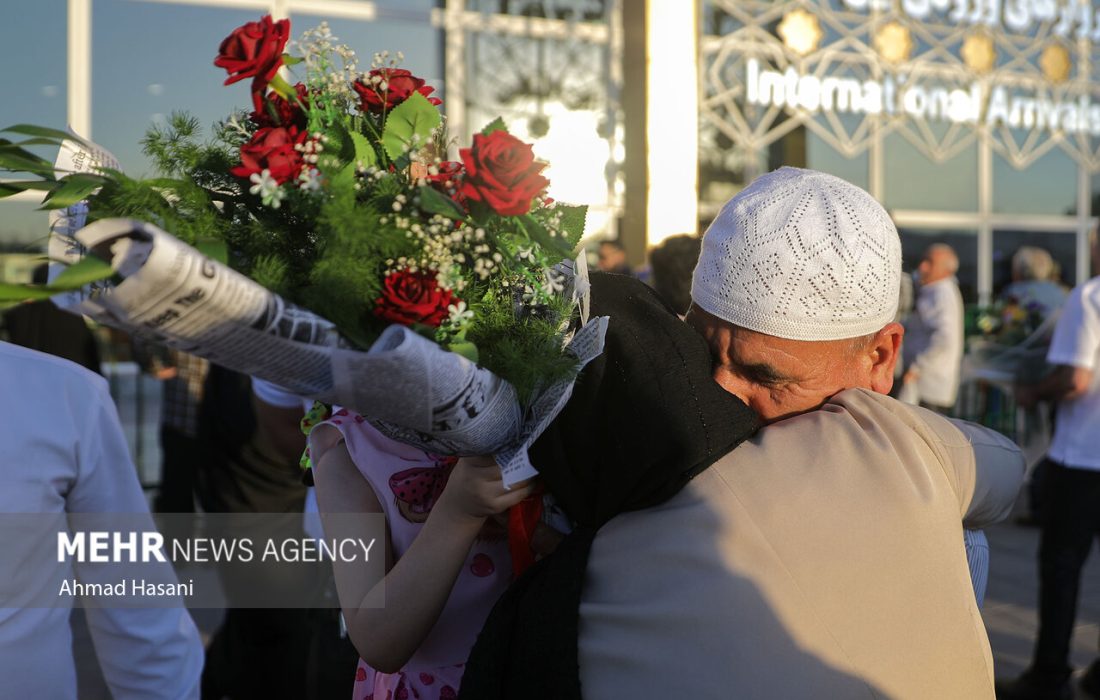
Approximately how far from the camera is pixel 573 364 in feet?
4.46

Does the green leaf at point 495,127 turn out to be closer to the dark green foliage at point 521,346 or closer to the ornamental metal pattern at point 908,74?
the dark green foliage at point 521,346

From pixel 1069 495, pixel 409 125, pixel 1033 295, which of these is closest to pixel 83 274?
pixel 409 125

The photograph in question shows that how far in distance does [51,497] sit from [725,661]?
4.39 ft

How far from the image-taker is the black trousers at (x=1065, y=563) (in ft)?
16.0

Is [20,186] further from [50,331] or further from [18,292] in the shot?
[50,331]

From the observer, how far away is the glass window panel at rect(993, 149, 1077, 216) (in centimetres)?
1270

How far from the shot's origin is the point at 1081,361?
4.84 meters

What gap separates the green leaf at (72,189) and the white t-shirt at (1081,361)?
471 centimetres

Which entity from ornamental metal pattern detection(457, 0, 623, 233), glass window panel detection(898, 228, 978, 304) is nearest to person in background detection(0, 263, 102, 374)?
ornamental metal pattern detection(457, 0, 623, 233)

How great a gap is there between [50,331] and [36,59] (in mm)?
4402

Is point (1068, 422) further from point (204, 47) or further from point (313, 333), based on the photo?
point (204, 47)

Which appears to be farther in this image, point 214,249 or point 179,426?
point 179,426

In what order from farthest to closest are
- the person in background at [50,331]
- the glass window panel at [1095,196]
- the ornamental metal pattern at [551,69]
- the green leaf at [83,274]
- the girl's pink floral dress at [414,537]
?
the glass window panel at [1095,196] → the ornamental metal pattern at [551,69] → the person in background at [50,331] → the girl's pink floral dress at [414,537] → the green leaf at [83,274]

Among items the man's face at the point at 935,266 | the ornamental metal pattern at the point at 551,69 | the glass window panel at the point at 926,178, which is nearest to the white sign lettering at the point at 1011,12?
the glass window panel at the point at 926,178
